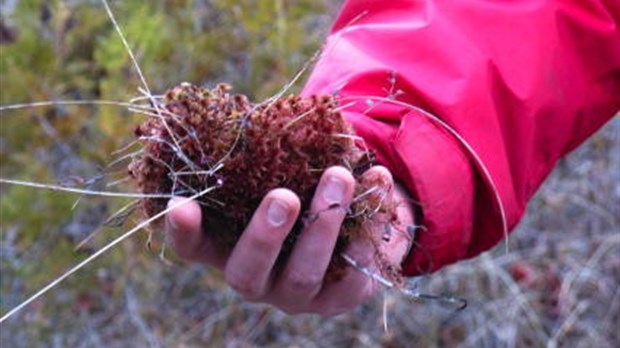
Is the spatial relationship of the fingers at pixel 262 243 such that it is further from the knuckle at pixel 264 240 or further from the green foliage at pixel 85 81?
the green foliage at pixel 85 81

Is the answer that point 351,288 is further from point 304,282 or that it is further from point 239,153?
point 239,153

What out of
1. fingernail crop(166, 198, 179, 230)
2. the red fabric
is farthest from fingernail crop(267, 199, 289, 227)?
the red fabric

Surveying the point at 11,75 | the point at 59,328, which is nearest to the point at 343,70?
the point at 11,75

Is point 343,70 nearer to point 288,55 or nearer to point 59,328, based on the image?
point 288,55

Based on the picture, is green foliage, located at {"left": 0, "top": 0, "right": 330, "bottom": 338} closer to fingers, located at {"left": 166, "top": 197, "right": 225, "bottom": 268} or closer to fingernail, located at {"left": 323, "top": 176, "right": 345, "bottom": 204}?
fingers, located at {"left": 166, "top": 197, "right": 225, "bottom": 268}

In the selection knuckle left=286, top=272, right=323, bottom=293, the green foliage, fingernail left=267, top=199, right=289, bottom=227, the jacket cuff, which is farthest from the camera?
the green foliage

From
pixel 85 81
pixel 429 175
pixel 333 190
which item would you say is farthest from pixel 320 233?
pixel 85 81
